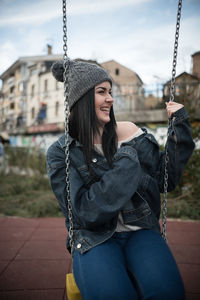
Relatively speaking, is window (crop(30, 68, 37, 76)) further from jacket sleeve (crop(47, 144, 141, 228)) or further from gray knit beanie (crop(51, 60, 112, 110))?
jacket sleeve (crop(47, 144, 141, 228))

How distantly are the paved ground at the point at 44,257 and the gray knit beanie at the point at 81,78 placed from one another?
1.61 meters

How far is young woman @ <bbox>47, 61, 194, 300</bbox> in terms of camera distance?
1.12 meters

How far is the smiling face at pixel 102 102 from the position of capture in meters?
1.55

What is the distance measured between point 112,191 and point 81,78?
0.79 metres

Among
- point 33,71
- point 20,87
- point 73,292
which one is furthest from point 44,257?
point 20,87

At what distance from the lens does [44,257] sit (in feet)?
8.79

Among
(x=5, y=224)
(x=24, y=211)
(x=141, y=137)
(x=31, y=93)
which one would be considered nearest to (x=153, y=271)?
(x=141, y=137)

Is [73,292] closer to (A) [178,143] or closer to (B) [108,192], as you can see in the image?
(B) [108,192]

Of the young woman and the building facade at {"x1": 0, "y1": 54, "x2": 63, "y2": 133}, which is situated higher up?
the building facade at {"x1": 0, "y1": 54, "x2": 63, "y2": 133}

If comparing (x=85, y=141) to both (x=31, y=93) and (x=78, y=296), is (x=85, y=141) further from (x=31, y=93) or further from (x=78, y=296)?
(x=31, y=93)

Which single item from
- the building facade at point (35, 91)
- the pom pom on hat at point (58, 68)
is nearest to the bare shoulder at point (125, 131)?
the pom pom on hat at point (58, 68)

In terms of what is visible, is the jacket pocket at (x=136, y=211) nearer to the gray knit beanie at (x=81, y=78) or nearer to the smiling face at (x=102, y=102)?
the smiling face at (x=102, y=102)

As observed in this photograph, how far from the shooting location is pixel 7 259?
2.63 metres

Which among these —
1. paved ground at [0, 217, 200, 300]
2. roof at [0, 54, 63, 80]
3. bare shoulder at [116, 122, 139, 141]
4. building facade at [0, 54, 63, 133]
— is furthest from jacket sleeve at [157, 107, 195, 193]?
roof at [0, 54, 63, 80]
